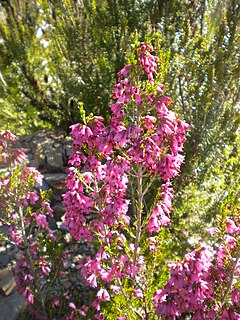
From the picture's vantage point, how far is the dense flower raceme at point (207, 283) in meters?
2.08

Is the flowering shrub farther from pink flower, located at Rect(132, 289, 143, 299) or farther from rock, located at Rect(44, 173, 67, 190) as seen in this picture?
rock, located at Rect(44, 173, 67, 190)

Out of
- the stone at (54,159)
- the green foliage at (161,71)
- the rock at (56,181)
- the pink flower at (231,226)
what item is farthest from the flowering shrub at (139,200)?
the stone at (54,159)

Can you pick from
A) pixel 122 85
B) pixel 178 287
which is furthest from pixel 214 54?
pixel 178 287

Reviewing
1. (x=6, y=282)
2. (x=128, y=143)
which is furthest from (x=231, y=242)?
(x=6, y=282)

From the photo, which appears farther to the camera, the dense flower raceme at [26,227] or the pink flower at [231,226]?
the dense flower raceme at [26,227]

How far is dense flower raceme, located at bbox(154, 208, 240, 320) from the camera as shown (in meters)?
2.08

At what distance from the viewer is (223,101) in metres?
3.86

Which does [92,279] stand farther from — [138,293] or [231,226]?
[231,226]

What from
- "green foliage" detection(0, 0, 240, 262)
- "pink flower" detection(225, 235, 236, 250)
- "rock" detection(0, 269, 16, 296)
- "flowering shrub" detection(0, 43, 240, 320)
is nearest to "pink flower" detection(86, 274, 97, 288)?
"flowering shrub" detection(0, 43, 240, 320)

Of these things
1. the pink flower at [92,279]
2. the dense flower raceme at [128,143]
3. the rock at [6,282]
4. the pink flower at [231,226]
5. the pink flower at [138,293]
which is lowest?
the rock at [6,282]

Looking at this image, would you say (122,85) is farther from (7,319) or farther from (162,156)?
(7,319)

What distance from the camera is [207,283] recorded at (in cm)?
222

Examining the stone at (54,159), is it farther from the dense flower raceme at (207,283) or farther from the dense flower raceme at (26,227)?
the dense flower raceme at (207,283)

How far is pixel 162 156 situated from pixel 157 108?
30 centimetres
